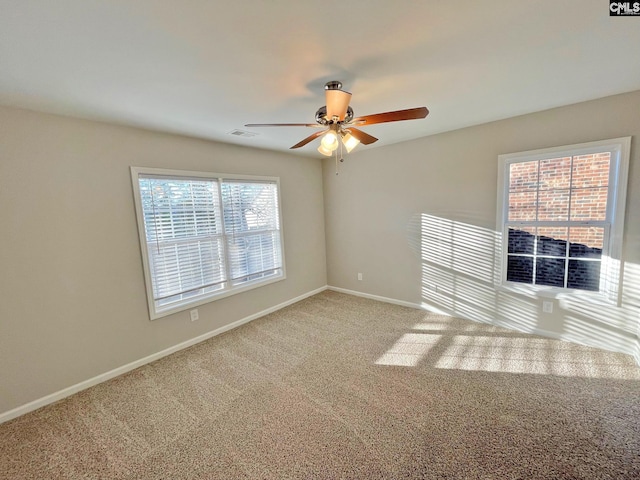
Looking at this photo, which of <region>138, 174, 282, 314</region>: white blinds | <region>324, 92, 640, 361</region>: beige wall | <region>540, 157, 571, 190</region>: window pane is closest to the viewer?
<region>324, 92, 640, 361</region>: beige wall

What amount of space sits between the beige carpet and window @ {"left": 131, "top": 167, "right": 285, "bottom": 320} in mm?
777

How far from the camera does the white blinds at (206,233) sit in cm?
286

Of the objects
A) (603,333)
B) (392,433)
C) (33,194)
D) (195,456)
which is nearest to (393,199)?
(603,333)

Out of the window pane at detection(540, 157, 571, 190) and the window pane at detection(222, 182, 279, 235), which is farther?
the window pane at detection(222, 182, 279, 235)

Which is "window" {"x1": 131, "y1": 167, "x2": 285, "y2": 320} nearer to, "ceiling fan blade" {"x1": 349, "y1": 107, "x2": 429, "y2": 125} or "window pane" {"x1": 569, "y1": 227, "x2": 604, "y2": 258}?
"ceiling fan blade" {"x1": 349, "y1": 107, "x2": 429, "y2": 125}

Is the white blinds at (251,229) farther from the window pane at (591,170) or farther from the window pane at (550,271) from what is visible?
the window pane at (591,170)

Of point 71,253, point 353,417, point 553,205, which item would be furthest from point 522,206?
point 71,253

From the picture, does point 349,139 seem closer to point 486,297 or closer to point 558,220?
point 558,220

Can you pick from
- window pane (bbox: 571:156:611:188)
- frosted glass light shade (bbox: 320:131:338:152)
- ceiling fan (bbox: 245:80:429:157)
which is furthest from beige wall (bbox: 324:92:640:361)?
frosted glass light shade (bbox: 320:131:338:152)

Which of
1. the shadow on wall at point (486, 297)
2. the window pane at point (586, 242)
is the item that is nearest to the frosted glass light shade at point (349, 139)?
the shadow on wall at point (486, 297)

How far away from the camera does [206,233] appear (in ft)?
10.7

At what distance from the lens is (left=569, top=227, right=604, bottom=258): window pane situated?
2.63m

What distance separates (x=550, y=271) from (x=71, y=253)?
4.77 metres

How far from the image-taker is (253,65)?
1.67 m
